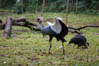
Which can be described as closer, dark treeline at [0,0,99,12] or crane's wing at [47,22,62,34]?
crane's wing at [47,22,62,34]

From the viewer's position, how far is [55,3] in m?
35.0

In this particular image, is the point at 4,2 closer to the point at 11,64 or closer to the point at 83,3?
the point at 83,3

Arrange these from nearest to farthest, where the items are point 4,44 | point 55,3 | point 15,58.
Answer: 1. point 15,58
2. point 4,44
3. point 55,3

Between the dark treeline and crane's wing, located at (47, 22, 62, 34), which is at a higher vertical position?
crane's wing, located at (47, 22, 62, 34)

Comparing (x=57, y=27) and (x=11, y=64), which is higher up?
(x=57, y=27)

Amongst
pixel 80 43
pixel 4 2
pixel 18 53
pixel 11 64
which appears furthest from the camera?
pixel 4 2

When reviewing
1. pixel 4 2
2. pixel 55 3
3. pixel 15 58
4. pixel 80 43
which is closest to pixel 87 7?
pixel 55 3

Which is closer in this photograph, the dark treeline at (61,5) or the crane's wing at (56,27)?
the crane's wing at (56,27)

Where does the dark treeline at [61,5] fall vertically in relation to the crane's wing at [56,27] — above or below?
below

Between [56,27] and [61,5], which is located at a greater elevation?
[56,27]

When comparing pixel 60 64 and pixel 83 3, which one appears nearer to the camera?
pixel 60 64

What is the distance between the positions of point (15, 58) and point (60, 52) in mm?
1797

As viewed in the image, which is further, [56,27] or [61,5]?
[61,5]

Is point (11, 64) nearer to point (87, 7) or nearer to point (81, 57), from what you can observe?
point (81, 57)
